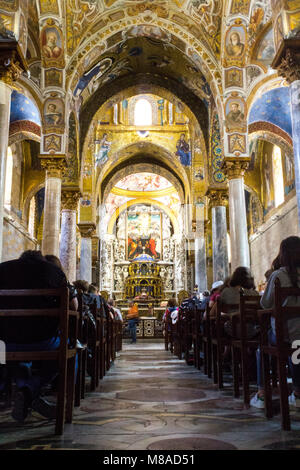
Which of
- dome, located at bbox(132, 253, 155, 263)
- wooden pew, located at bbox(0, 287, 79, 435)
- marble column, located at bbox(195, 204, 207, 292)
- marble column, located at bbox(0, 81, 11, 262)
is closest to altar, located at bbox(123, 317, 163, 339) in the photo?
marble column, located at bbox(195, 204, 207, 292)

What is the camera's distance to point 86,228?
18.9 m

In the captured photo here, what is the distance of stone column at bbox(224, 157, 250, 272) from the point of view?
36.9ft

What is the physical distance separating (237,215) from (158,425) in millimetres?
8924

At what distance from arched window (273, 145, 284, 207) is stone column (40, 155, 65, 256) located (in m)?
9.51

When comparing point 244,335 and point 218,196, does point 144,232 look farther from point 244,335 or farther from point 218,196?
point 244,335

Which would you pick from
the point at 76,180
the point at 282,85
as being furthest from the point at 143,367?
the point at 282,85

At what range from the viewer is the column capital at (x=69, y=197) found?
14.2 metres

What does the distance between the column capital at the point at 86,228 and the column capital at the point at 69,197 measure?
446cm

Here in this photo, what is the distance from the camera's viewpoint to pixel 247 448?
7.86 feet

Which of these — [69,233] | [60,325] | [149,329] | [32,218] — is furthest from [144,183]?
[60,325]

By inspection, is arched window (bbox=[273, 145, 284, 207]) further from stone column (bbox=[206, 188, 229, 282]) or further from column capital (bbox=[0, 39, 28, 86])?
column capital (bbox=[0, 39, 28, 86])

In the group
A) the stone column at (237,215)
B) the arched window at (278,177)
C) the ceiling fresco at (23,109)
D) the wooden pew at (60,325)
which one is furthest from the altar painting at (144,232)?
the wooden pew at (60,325)

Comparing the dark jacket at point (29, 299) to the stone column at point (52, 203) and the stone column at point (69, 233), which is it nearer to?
the stone column at point (52, 203)

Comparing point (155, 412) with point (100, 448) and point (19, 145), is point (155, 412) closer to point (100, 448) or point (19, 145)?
point (100, 448)
